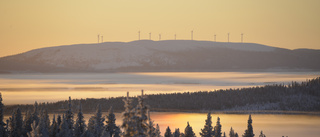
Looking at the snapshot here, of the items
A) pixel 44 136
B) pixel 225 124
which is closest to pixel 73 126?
pixel 44 136

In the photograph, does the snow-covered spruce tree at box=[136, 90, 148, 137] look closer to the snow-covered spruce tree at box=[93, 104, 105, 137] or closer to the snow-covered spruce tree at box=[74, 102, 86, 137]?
the snow-covered spruce tree at box=[93, 104, 105, 137]

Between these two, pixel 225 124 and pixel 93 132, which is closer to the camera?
pixel 93 132

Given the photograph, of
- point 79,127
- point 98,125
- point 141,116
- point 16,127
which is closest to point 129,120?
point 141,116

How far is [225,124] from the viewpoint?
6900 inches

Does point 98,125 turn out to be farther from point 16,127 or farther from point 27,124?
point 27,124

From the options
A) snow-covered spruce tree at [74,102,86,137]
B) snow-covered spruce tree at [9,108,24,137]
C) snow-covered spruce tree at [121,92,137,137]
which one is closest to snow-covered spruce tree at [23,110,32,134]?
snow-covered spruce tree at [9,108,24,137]

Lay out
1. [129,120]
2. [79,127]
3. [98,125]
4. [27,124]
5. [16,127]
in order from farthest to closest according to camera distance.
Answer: [27,124]
[16,127]
[98,125]
[79,127]
[129,120]

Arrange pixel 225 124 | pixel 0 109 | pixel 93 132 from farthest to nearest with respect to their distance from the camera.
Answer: pixel 225 124, pixel 0 109, pixel 93 132

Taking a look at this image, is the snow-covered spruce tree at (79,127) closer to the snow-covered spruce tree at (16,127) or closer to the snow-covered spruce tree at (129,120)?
the snow-covered spruce tree at (16,127)

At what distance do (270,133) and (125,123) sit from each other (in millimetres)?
119948

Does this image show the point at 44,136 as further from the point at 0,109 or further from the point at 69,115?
the point at 0,109

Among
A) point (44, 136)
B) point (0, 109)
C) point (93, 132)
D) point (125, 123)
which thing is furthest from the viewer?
point (0, 109)

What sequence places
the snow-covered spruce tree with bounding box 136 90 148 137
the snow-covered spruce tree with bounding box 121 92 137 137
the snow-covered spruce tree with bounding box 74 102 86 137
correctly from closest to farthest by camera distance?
the snow-covered spruce tree with bounding box 121 92 137 137 → the snow-covered spruce tree with bounding box 136 90 148 137 → the snow-covered spruce tree with bounding box 74 102 86 137

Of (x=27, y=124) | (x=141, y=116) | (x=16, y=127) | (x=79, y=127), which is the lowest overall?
(x=16, y=127)
